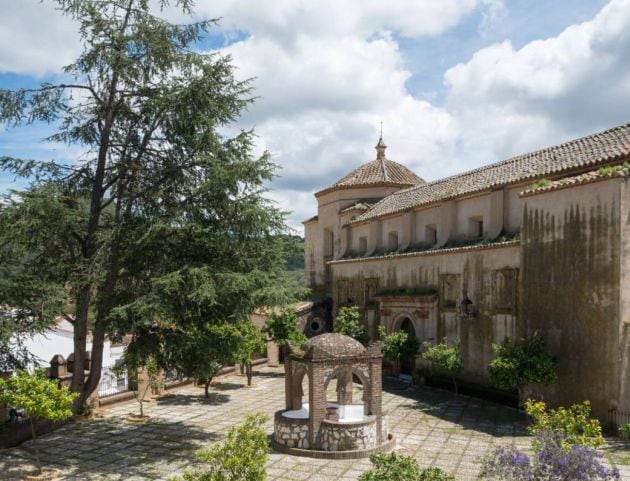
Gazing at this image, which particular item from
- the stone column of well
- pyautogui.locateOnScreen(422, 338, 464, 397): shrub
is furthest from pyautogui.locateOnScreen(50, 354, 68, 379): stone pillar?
pyautogui.locateOnScreen(422, 338, 464, 397): shrub

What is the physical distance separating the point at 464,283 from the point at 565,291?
566 centimetres

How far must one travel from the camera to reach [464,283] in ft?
72.3

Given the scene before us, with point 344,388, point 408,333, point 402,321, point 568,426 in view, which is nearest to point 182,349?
point 344,388

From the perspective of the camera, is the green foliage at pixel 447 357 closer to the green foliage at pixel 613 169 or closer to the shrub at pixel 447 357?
the shrub at pixel 447 357

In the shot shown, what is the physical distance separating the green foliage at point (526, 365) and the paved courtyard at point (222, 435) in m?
1.46

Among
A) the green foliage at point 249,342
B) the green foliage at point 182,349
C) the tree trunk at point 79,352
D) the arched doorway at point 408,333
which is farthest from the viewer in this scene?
the arched doorway at point 408,333

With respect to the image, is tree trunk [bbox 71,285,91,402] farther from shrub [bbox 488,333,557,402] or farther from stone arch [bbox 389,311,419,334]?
stone arch [bbox 389,311,419,334]

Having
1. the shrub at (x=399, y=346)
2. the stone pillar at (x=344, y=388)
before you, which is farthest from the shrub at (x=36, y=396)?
the shrub at (x=399, y=346)

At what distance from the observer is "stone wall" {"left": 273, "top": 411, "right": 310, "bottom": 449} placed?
1420cm

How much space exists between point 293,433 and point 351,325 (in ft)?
41.5

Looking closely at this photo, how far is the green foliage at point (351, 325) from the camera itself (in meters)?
26.7

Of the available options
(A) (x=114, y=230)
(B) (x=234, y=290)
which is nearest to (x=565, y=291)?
(B) (x=234, y=290)

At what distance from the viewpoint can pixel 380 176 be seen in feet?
109

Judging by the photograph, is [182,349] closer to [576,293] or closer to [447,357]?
[447,357]
